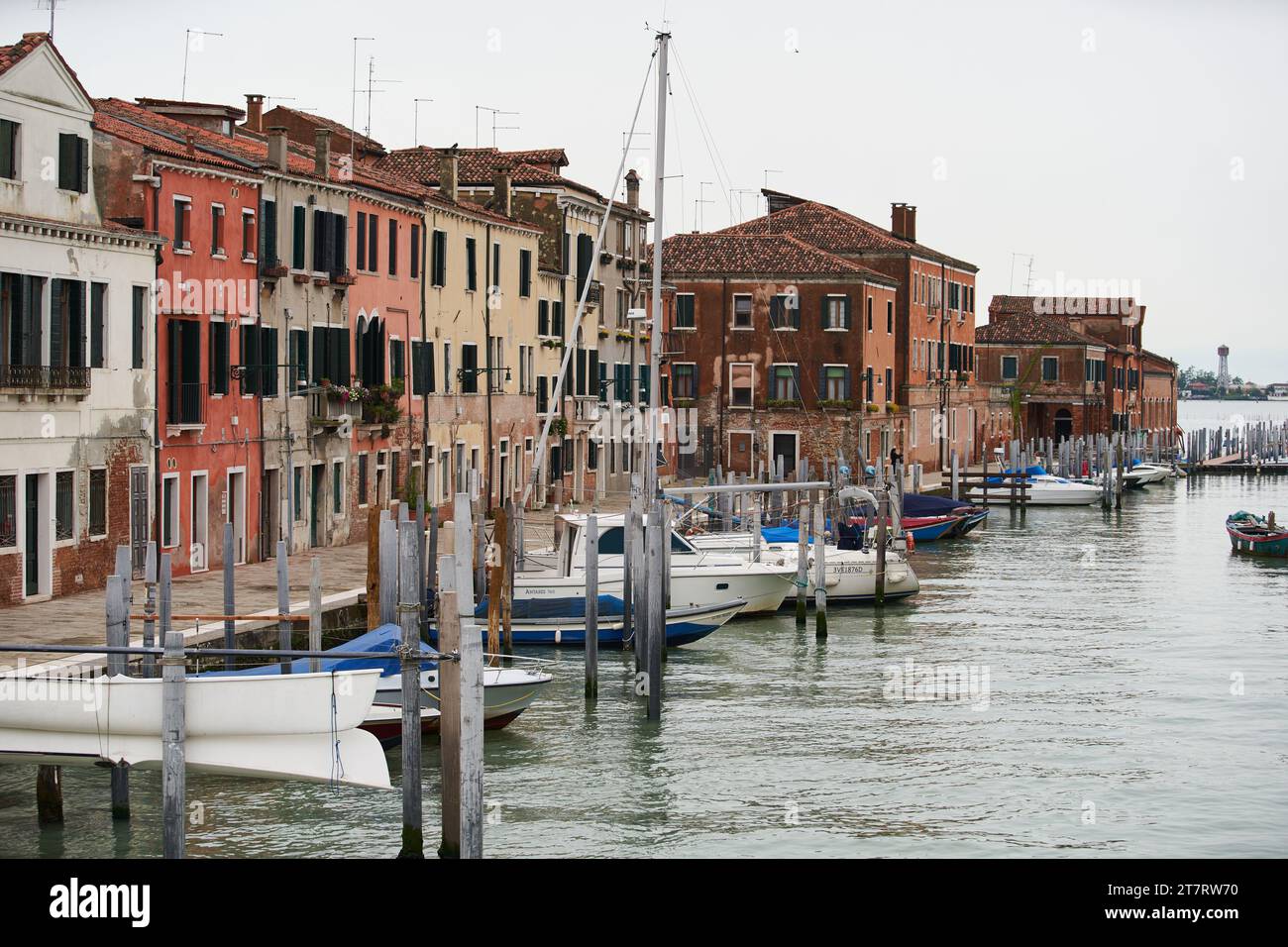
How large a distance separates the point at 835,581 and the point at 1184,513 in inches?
1157

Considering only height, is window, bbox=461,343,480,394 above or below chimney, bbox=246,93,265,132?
below

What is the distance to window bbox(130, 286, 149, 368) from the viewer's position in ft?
84.3

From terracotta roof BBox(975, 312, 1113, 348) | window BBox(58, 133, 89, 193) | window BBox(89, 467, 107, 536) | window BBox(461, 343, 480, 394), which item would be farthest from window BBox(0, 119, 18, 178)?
terracotta roof BBox(975, 312, 1113, 348)

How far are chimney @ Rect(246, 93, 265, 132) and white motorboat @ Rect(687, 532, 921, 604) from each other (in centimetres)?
1179

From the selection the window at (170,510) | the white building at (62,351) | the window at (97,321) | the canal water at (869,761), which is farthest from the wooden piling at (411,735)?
the window at (170,510)

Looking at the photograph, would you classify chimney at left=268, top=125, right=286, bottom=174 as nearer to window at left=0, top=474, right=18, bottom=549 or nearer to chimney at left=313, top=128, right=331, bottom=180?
chimney at left=313, top=128, right=331, bottom=180

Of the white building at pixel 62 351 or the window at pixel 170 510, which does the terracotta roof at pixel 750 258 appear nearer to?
the window at pixel 170 510

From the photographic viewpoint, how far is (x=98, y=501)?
2489cm

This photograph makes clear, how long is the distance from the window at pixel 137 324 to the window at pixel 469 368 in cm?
1349

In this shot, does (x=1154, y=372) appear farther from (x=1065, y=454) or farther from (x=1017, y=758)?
(x=1017, y=758)

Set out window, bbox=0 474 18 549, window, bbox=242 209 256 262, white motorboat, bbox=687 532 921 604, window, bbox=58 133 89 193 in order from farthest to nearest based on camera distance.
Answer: white motorboat, bbox=687 532 921 604, window, bbox=242 209 256 262, window, bbox=58 133 89 193, window, bbox=0 474 18 549

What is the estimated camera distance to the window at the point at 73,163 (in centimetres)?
2425

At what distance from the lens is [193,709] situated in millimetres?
13930

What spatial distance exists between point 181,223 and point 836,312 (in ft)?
107
